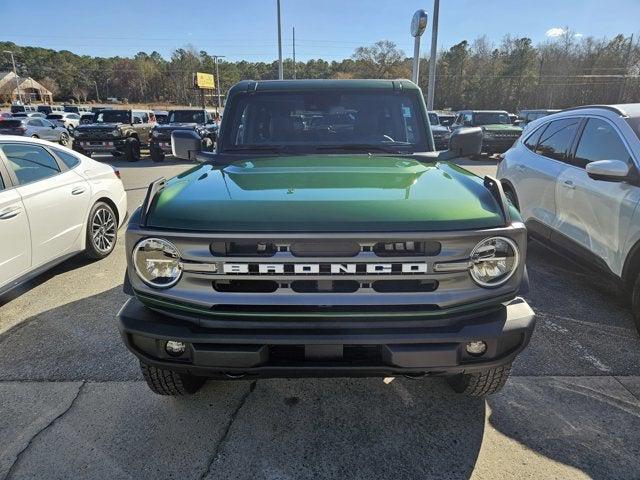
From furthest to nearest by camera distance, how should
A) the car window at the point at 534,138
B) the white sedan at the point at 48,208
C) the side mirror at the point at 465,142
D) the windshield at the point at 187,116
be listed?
the windshield at the point at 187,116 → the car window at the point at 534,138 → the white sedan at the point at 48,208 → the side mirror at the point at 465,142

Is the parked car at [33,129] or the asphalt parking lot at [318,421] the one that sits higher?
the parked car at [33,129]

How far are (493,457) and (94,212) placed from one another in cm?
484

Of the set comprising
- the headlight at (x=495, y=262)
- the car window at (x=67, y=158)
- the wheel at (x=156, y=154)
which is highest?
the car window at (x=67, y=158)

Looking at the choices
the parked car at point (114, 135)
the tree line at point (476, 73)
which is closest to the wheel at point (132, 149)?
the parked car at point (114, 135)

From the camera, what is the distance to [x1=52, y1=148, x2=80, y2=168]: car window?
509 centimetres

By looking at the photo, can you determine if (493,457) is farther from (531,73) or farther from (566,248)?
(531,73)

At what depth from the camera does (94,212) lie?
5.29 meters

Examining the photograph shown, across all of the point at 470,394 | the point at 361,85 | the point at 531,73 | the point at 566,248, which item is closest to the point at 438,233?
the point at 470,394

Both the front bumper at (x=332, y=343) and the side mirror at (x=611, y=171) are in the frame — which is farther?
the side mirror at (x=611, y=171)

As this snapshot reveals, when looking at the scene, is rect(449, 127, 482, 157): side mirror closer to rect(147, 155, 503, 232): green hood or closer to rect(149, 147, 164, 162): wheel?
rect(147, 155, 503, 232): green hood

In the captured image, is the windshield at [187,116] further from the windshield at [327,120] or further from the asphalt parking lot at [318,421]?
the asphalt parking lot at [318,421]

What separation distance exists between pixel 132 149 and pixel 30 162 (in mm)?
13410

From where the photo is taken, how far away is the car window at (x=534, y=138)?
5.49 meters

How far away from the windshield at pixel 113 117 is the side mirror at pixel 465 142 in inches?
667
